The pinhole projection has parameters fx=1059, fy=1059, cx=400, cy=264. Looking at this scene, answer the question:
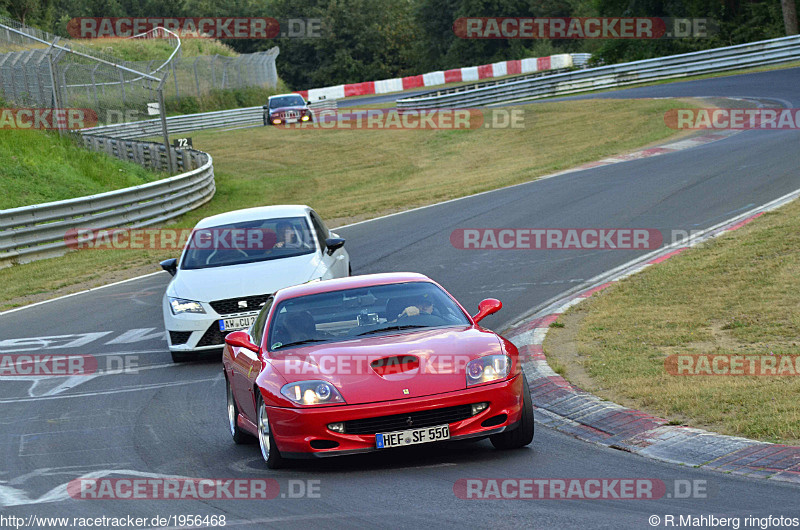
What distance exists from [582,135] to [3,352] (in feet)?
76.3

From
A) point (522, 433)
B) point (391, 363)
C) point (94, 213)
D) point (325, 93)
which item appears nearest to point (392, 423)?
point (391, 363)

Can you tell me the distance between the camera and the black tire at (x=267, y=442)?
274 inches

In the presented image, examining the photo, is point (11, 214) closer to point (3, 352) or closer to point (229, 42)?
point (3, 352)

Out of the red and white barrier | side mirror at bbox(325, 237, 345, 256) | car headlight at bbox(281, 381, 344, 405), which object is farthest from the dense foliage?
car headlight at bbox(281, 381, 344, 405)

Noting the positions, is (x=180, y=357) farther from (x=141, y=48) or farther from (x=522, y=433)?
(x=141, y=48)

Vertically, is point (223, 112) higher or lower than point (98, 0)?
lower

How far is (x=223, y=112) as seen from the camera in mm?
56500

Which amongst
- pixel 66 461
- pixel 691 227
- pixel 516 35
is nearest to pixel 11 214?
pixel 691 227

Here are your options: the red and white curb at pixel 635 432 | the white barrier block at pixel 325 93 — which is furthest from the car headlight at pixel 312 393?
the white barrier block at pixel 325 93

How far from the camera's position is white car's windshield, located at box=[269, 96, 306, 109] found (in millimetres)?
51312

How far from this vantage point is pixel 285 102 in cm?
5150

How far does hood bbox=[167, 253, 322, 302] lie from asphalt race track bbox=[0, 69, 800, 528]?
846 mm

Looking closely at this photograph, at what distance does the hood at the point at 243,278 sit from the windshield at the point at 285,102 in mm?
39795

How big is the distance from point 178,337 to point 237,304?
2.51 feet
